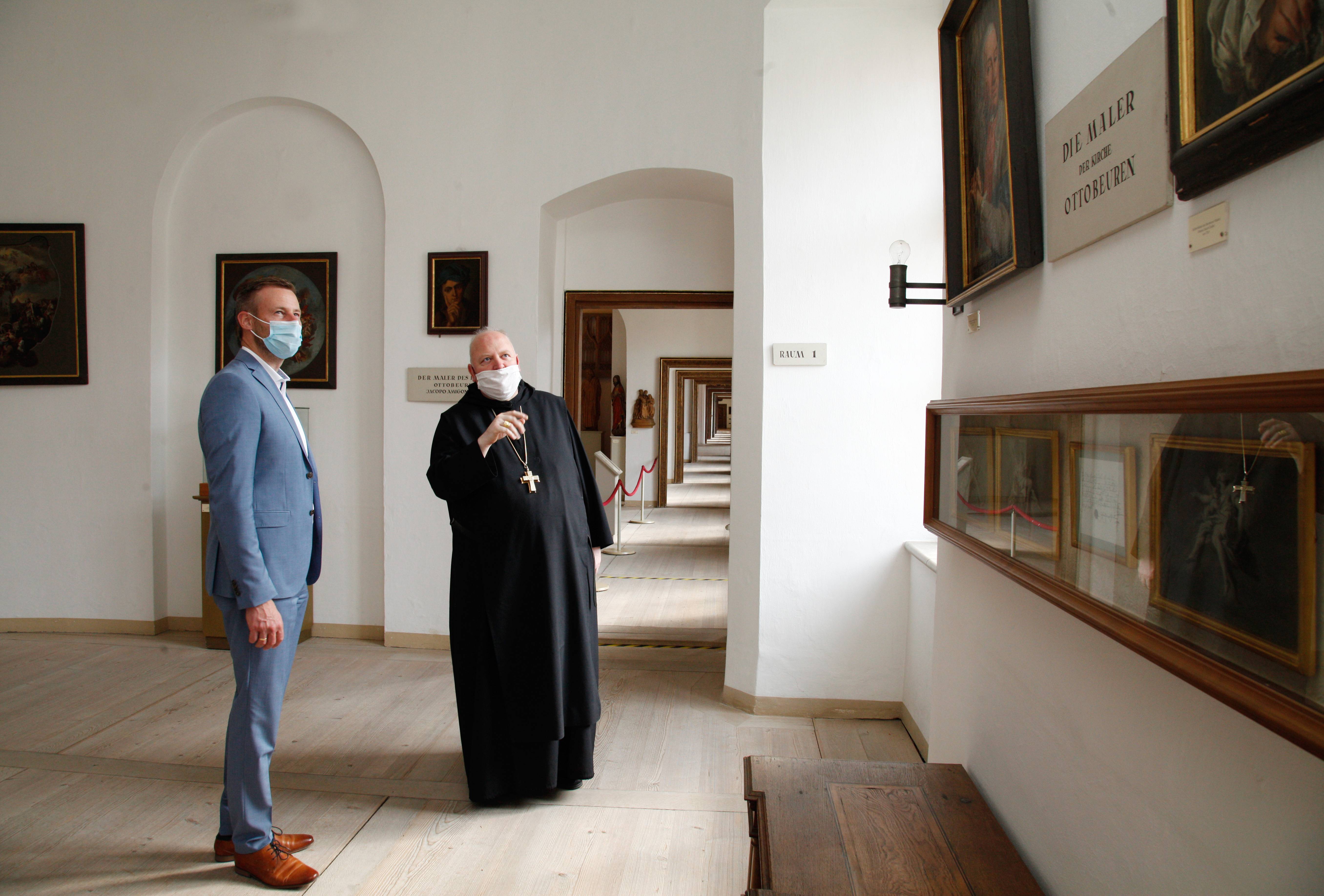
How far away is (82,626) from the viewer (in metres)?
5.67

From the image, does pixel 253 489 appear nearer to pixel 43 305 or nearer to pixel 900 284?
pixel 900 284

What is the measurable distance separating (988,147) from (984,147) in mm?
29

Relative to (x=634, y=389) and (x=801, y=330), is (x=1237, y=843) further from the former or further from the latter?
(x=634, y=389)

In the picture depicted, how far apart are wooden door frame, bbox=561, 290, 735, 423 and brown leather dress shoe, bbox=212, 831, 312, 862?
3655 mm

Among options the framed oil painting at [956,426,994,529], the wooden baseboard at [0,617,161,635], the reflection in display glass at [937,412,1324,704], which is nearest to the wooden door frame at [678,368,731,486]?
the wooden baseboard at [0,617,161,635]

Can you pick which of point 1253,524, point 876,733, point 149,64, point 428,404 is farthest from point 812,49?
point 149,64

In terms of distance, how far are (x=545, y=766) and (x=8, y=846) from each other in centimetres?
192

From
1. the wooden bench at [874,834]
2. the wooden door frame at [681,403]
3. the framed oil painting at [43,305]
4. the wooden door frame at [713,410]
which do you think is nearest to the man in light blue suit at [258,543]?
the wooden bench at [874,834]

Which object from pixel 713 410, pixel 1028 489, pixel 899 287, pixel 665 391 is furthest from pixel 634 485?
pixel 713 410

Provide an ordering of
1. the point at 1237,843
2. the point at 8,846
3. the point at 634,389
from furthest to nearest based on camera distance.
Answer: the point at 634,389 → the point at 8,846 → the point at 1237,843

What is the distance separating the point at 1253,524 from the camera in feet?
2.76

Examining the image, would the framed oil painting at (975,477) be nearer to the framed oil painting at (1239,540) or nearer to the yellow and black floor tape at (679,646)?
the framed oil painting at (1239,540)

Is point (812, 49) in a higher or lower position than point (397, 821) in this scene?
higher

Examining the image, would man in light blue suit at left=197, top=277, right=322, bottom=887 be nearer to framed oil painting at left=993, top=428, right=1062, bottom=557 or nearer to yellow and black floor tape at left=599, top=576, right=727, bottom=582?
framed oil painting at left=993, top=428, right=1062, bottom=557
